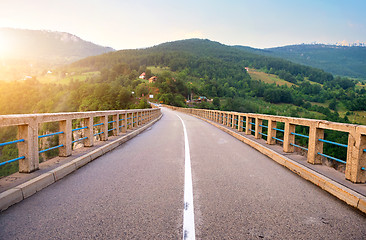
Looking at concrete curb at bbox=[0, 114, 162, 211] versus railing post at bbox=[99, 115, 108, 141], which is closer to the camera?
concrete curb at bbox=[0, 114, 162, 211]

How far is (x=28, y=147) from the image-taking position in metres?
4.82

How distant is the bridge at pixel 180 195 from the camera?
305cm

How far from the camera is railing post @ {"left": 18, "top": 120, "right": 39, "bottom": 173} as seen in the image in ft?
15.8

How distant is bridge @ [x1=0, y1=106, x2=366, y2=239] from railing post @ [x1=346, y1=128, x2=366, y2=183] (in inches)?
0.7

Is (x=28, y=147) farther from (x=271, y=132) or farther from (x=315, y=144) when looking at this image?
(x=271, y=132)

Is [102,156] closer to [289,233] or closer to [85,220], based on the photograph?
[85,220]

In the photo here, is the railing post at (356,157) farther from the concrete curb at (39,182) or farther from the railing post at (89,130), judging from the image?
the railing post at (89,130)

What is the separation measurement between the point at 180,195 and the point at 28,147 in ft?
10.2

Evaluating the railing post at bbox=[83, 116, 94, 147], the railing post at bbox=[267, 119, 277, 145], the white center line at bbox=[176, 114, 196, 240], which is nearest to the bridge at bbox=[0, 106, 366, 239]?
the white center line at bbox=[176, 114, 196, 240]

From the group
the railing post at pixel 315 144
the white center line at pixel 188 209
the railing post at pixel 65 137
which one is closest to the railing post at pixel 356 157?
the railing post at pixel 315 144

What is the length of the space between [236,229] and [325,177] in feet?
9.43

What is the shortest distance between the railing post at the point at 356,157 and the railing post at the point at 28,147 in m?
6.09

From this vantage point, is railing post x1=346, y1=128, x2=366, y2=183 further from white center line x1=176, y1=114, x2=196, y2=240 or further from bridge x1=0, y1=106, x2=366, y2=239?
white center line x1=176, y1=114, x2=196, y2=240

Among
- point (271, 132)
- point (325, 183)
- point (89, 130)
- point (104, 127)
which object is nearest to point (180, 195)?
point (325, 183)
